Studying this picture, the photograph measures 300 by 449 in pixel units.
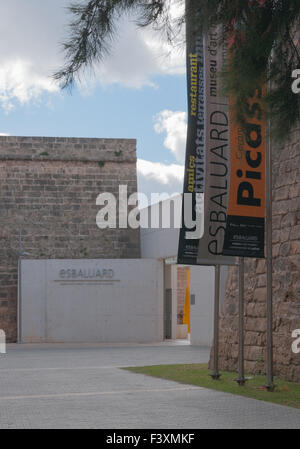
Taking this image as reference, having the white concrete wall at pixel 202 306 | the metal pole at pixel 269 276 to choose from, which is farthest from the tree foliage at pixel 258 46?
the white concrete wall at pixel 202 306

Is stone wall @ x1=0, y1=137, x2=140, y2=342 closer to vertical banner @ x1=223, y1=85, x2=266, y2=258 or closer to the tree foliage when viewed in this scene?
vertical banner @ x1=223, y1=85, x2=266, y2=258

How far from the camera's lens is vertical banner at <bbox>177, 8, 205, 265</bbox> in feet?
33.8

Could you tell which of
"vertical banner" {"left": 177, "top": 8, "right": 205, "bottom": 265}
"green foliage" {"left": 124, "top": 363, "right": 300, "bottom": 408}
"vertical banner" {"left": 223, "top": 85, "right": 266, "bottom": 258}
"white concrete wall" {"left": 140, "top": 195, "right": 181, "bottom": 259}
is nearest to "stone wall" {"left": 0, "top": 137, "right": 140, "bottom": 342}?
"white concrete wall" {"left": 140, "top": 195, "right": 181, "bottom": 259}

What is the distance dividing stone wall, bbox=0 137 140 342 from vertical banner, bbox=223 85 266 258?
57.4 feet

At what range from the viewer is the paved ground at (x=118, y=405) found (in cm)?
669

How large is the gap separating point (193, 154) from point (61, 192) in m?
16.8

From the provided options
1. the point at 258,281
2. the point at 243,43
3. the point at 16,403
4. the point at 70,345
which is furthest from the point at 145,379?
the point at 70,345

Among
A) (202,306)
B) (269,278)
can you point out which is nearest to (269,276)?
(269,278)

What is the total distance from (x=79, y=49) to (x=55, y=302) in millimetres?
17623

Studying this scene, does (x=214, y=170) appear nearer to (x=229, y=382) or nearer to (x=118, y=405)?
(x=229, y=382)

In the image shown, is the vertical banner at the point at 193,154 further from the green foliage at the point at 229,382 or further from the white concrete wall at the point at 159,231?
the white concrete wall at the point at 159,231

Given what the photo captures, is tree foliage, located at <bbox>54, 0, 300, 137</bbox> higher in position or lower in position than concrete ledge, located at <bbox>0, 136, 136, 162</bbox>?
lower

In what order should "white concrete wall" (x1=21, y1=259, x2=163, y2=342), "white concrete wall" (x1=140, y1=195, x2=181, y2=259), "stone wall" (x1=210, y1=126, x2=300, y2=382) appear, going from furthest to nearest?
"white concrete wall" (x1=21, y1=259, x2=163, y2=342) < "white concrete wall" (x1=140, y1=195, x2=181, y2=259) < "stone wall" (x1=210, y1=126, x2=300, y2=382)
